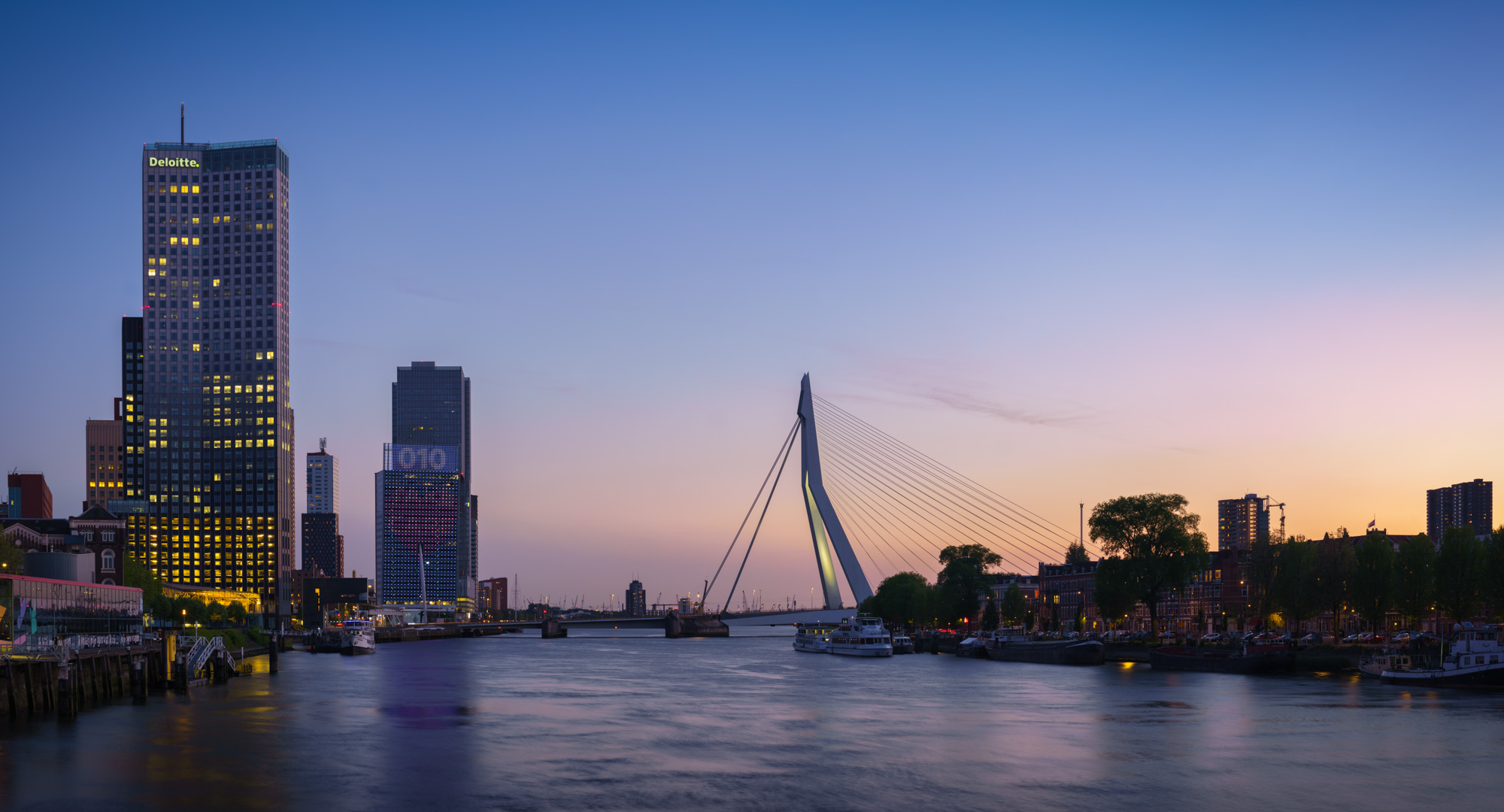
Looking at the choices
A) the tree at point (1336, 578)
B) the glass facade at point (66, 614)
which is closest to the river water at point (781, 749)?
the glass facade at point (66, 614)

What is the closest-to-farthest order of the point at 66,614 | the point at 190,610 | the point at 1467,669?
the point at 1467,669, the point at 66,614, the point at 190,610

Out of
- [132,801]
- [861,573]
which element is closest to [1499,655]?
[861,573]

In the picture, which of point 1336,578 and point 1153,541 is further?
point 1153,541

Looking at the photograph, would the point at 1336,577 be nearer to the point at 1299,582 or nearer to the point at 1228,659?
the point at 1299,582

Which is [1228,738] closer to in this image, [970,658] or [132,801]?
[132,801]

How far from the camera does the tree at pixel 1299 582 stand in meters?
120

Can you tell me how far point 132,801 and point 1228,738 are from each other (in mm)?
44164

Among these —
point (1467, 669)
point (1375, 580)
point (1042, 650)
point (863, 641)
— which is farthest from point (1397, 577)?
point (863, 641)

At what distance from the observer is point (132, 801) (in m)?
40.8

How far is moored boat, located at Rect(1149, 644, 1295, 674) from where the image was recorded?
99312mm

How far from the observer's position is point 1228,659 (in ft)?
338

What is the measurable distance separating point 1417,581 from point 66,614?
107 meters

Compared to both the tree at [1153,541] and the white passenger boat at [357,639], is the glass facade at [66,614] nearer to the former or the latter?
the white passenger boat at [357,639]

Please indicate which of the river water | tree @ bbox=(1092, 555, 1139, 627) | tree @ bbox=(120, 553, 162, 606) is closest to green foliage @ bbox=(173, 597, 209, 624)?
tree @ bbox=(120, 553, 162, 606)
